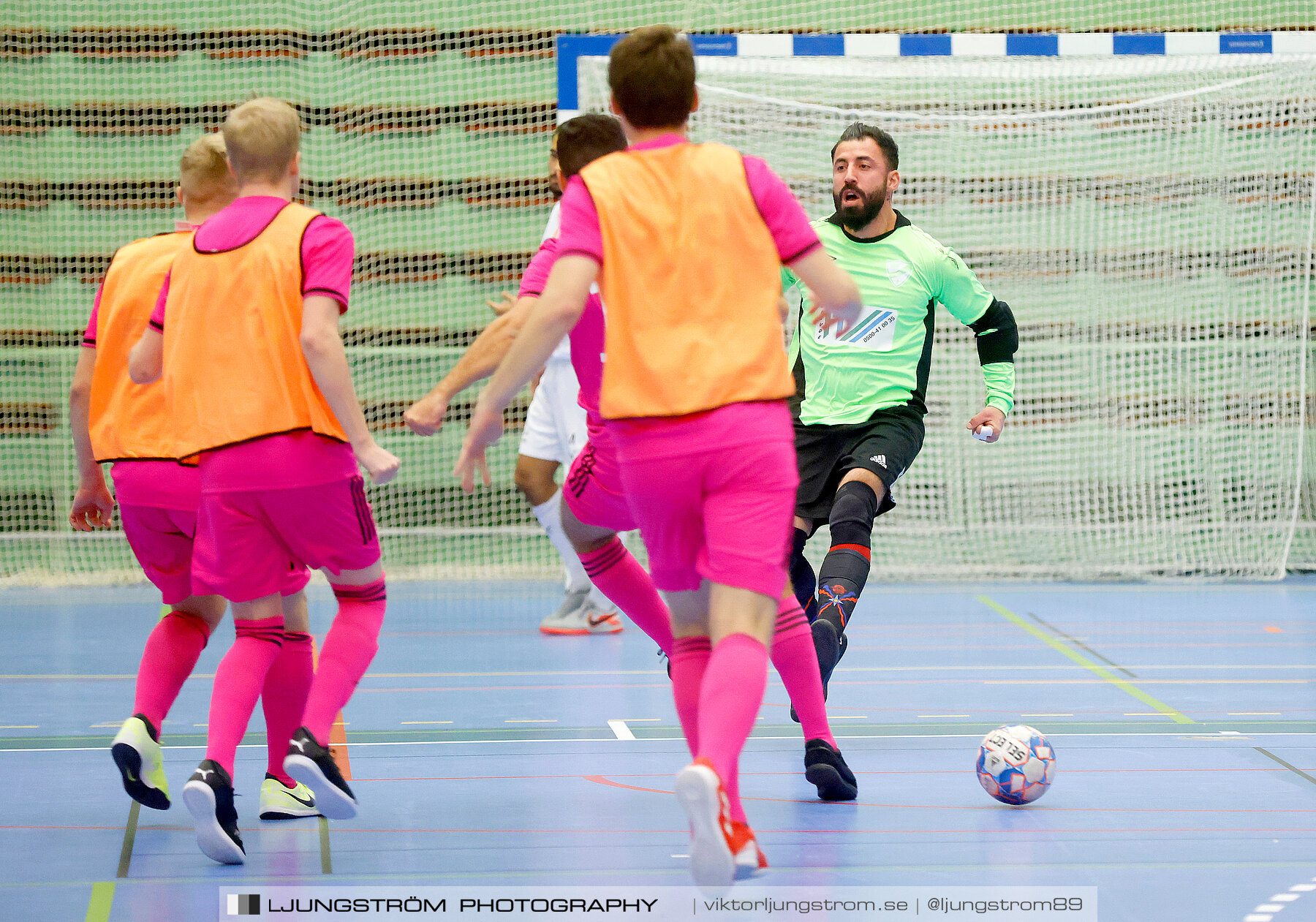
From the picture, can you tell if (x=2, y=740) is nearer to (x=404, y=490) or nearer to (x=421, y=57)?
(x=404, y=490)

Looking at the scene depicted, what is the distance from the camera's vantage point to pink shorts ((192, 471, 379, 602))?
283cm

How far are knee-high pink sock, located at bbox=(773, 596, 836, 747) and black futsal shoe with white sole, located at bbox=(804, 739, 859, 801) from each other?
25mm

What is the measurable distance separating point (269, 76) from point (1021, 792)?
7.56 meters

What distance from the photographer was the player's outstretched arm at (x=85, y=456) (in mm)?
3273

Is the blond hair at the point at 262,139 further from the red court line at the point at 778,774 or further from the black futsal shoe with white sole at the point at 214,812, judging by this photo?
the red court line at the point at 778,774

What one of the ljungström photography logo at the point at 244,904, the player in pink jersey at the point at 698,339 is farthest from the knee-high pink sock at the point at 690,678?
the ljungström photography logo at the point at 244,904

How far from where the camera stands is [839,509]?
401cm

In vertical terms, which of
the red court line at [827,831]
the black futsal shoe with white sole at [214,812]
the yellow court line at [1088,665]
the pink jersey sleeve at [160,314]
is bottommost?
the yellow court line at [1088,665]

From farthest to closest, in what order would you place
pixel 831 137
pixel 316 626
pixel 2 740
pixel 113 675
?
1. pixel 831 137
2. pixel 316 626
3. pixel 113 675
4. pixel 2 740

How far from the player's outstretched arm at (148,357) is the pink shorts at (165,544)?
39 centimetres

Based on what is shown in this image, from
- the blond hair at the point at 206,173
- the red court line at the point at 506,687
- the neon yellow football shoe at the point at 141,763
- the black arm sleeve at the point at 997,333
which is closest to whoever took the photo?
the neon yellow football shoe at the point at 141,763

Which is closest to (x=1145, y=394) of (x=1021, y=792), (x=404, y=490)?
→ (x=404, y=490)

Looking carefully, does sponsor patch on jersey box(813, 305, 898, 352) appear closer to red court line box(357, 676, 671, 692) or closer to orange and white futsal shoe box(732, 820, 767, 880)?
red court line box(357, 676, 671, 692)

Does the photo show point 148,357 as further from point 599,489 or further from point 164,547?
point 599,489
